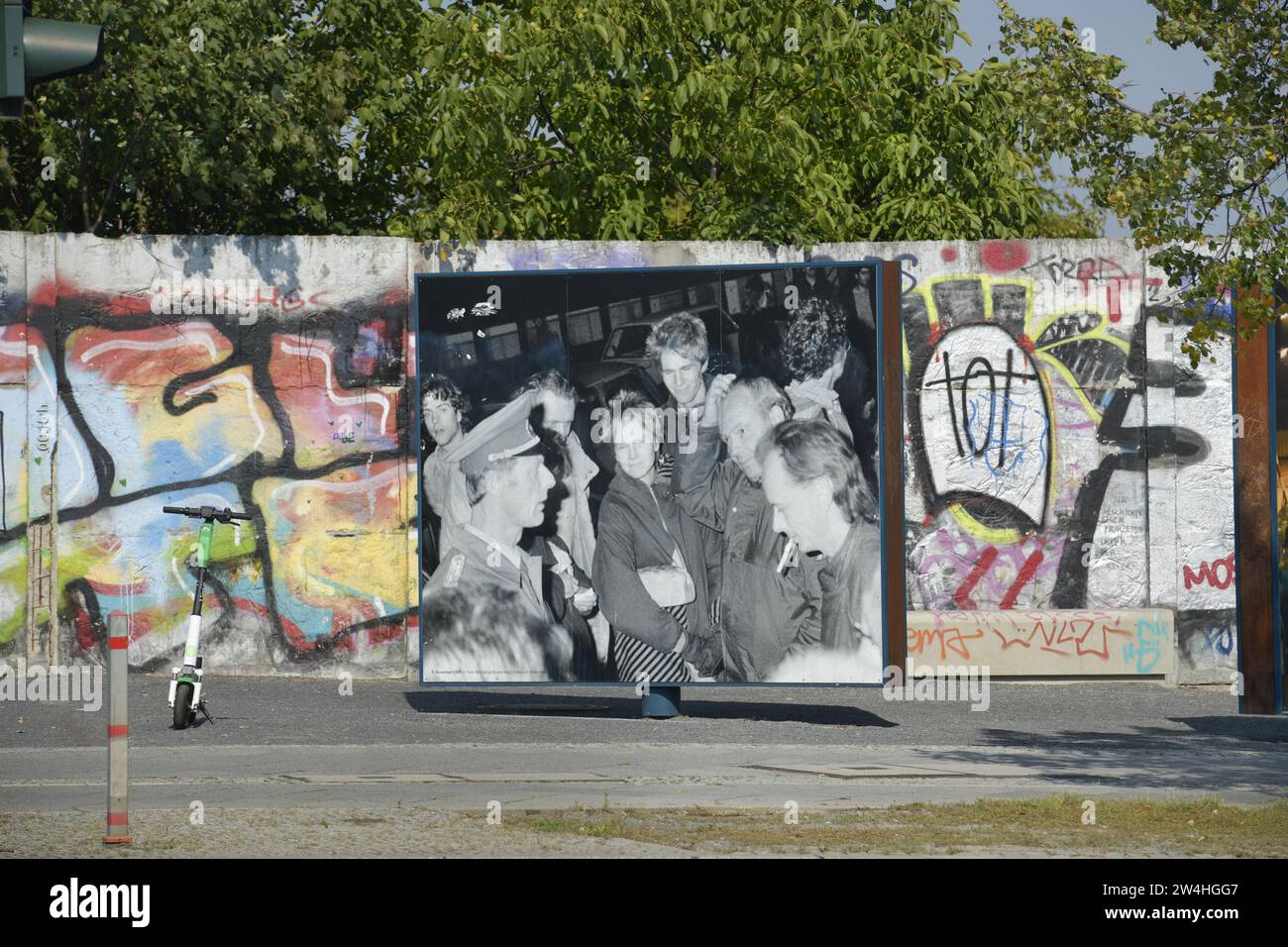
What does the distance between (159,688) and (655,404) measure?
5625mm

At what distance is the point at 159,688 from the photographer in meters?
16.3

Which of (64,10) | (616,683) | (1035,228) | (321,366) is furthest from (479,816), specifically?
(1035,228)

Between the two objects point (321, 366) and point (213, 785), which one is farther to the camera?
point (321, 366)

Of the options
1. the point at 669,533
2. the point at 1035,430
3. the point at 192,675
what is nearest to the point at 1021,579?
the point at 1035,430

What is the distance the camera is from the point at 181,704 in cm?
1352

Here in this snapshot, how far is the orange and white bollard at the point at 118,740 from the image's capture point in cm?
844

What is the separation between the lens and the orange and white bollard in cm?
844

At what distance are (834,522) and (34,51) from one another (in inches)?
306

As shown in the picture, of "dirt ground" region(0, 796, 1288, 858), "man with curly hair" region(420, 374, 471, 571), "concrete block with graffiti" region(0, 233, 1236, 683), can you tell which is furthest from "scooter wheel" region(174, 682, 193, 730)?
"dirt ground" region(0, 796, 1288, 858)

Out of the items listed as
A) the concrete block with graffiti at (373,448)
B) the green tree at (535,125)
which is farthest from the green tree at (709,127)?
the concrete block with graffiti at (373,448)

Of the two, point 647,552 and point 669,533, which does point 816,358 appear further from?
point 647,552

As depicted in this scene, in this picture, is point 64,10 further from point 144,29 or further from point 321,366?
point 321,366

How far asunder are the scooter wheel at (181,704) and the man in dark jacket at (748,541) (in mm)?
4104

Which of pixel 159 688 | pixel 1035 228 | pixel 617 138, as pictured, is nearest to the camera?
pixel 159 688
